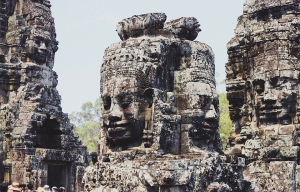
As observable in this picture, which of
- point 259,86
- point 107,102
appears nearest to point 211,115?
point 107,102

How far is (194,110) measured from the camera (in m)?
8.52

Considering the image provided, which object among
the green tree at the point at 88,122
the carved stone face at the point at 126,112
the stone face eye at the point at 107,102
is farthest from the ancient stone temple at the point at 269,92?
the green tree at the point at 88,122

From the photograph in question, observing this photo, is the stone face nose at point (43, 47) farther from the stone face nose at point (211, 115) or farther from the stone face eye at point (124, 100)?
the stone face nose at point (211, 115)

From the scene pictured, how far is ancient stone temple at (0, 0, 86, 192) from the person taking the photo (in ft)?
57.1

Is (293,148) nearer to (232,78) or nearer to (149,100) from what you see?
(232,78)

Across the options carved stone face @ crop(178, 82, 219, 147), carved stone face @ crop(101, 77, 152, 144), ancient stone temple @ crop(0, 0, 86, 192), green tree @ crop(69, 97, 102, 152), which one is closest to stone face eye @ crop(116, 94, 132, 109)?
carved stone face @ crop(101, 77, 152, 144)

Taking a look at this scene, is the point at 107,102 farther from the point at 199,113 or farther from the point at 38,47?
the point at 38,47

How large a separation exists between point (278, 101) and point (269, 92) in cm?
29

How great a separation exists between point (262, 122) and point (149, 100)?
5.08 metres

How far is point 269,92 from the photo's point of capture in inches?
492

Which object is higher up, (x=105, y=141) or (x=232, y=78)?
(x=232, y=78)

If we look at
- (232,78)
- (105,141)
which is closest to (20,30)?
(232,78)

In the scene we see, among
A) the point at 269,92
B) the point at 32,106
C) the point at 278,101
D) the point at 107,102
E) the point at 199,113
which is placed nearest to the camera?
the point at 199,113

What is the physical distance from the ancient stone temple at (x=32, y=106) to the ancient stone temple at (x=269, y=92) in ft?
22.0
